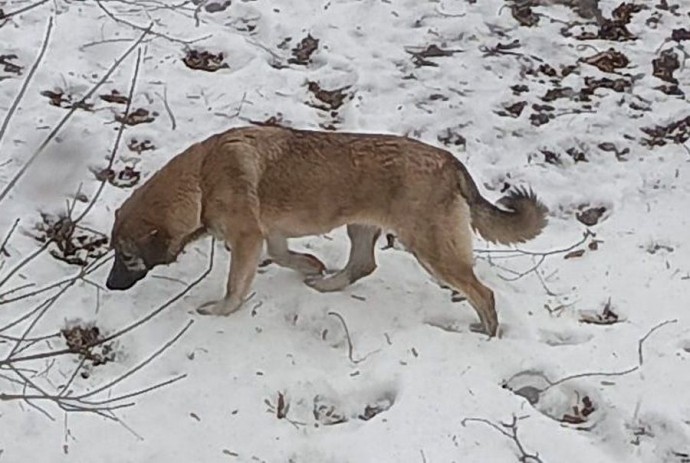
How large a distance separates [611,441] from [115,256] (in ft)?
8.13

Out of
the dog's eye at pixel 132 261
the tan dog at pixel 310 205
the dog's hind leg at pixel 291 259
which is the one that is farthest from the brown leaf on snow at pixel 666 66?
the dog's eye at pixel 132 261

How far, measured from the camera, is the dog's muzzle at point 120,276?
234 inches

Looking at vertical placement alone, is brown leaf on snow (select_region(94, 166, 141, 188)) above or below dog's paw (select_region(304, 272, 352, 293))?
below

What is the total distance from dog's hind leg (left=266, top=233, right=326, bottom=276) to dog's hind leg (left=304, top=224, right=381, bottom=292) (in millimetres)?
62

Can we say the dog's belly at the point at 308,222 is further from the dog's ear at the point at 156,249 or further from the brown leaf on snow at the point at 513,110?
the brown leaf on snow at the point at 513,110

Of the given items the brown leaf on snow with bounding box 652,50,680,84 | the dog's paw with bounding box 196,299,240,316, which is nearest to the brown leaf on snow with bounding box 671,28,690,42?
the brown leaf on snow with bounding box 652,50,680,84

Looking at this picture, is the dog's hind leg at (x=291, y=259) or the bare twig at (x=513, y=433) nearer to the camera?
the bare twig at (x=513, y=433)

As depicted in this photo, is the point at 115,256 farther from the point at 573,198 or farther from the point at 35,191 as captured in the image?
the point at 573,198

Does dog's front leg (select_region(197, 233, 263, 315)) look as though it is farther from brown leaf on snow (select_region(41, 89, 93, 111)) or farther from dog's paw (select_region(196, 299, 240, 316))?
brown leaf on snow (select_region(41, 89, 93, 111))

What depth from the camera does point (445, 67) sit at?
8.37 metres

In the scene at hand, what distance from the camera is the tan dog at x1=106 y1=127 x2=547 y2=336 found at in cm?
588

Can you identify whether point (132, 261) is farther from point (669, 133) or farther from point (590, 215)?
point (669, 133)

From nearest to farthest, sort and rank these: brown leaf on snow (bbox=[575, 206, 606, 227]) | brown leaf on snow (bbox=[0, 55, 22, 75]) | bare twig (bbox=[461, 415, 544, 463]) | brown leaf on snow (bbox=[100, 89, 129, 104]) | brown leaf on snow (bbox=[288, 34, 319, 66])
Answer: bare twig (bbox=[461, 415, 544, 463]), brown leaf on snow (bbox=[575, 206, 606, 227]), brown leaf on snow (bbox=[100, 89, 129, 104]), brown leaf on snow (bbox=[0, 55, 22, 75]), brown leaf on snow (bbox=[288, 34, 319, 66])

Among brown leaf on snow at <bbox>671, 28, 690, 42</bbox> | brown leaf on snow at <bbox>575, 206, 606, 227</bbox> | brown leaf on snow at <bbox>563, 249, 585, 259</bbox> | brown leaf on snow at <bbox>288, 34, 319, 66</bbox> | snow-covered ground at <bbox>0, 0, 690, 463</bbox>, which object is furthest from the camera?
brown leaf on snow at <bbox>671, 28, 690, 42</bbox>
